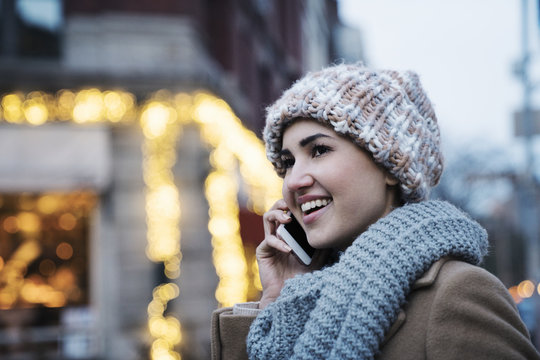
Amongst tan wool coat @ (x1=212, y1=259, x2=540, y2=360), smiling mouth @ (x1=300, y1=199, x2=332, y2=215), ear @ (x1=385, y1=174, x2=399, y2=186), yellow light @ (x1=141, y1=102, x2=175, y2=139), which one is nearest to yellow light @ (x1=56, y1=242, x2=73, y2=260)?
yellow light @ (x1=141, y1=102, x2=175, y2=139)

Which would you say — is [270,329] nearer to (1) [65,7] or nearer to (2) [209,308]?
(2) [209,308]

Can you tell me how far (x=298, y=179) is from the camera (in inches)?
83.5

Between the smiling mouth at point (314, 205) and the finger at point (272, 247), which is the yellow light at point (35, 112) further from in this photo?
the smiling mouth at point (314, 205)

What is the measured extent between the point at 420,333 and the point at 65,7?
952 centimetres

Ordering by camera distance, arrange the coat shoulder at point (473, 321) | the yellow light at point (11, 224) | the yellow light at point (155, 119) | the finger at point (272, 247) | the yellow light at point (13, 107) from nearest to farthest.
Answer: the coat shoulder at point (473, 321), the finger at point (272, 247), the yellow light at point (13, 107), the yellow light at point (11, 224), the yellow light at point (155, 119)

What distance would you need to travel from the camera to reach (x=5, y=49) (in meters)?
9.75

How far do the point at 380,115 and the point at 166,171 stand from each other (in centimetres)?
A: 792

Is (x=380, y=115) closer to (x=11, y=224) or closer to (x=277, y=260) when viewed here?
(x=277, y=260)

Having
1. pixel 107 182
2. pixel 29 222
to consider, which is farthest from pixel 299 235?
pixel 29 222

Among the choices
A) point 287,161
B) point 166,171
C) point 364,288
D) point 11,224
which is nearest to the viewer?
point 364,288

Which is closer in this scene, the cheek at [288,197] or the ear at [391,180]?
the ear at [391,180]

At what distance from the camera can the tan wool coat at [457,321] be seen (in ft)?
5.59

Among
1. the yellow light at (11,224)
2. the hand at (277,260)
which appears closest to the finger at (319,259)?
the hand at (277,260)

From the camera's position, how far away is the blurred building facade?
9.13 m
